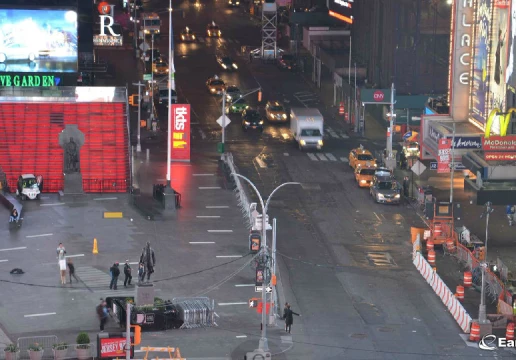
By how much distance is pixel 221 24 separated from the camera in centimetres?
17112

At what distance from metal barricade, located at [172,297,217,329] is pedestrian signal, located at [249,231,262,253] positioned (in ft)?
36.4

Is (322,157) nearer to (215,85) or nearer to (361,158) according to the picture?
(361,158)

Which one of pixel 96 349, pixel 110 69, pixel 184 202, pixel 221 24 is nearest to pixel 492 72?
pixel 184 202

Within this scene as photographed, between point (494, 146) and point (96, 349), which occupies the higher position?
point (494, 146)

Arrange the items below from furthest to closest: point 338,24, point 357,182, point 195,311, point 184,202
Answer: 1. point 338,24
2. point 357,182
3. point 184,202
4. point 195,311

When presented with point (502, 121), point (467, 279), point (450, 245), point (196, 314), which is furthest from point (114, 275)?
point (502, 121)

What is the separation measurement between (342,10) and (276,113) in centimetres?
2847

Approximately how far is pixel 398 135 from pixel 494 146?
37937 millimetres

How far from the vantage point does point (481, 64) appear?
9025 centimetres

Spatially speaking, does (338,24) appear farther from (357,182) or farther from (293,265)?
(293,265)

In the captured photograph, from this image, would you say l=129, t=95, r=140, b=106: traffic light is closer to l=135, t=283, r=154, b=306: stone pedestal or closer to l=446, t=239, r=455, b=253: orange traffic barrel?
l=446, t=239, r=455, b=253: orange traffic barrel

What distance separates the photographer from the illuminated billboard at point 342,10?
137 meters

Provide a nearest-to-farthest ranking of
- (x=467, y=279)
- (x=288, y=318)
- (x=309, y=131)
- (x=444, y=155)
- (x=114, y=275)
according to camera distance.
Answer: (x=288, y=318) < (x=114, y=275) < (x=467, y=279) < (x=444, y=155) < (x=309, y=131)

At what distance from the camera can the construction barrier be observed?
61188 mm
